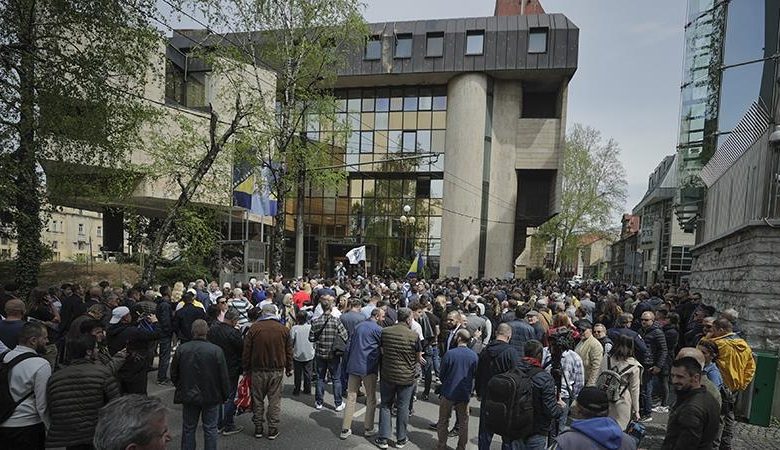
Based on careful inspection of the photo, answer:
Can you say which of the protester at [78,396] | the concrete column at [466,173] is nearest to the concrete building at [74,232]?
the concrete column at [466,173]

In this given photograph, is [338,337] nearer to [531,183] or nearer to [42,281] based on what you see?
[42,281]

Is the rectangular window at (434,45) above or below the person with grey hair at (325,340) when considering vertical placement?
above

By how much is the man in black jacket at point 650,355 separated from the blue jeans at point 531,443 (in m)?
3.81

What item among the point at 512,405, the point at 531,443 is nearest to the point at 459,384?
the point at 531,443

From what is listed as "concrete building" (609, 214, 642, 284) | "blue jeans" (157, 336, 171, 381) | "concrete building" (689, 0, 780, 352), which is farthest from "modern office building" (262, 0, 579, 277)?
"concrete building" (609, 214, 642, 284)

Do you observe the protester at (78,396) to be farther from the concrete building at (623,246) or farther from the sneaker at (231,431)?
the concrete building at (623,246)

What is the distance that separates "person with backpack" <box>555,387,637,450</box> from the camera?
121 inches

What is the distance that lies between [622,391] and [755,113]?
26.8 ft

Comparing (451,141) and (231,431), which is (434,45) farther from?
(231,431)

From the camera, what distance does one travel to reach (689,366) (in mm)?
3766

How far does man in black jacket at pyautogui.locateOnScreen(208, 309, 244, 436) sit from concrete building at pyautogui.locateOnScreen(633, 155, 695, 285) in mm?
34827

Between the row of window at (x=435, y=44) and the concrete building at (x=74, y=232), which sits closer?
the row of window at (x=435, y=44)

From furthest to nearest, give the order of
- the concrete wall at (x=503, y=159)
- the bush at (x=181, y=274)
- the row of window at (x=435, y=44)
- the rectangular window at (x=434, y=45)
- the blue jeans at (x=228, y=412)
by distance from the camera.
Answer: the concrete wall at (x=503, y=159), the rectangular window at (x=434, y=45), the row of window at (x=435, y=44), the bush at (x=181, y=274), the blue jeans at (x=228, y=412)

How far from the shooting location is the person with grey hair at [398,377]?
6203mm
